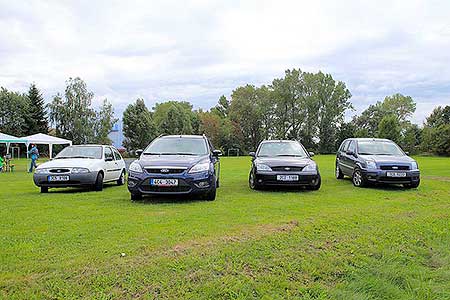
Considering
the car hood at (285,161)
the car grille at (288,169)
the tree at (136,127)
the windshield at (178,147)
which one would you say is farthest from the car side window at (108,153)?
the tree at (136,127)

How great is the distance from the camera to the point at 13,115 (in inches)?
2103

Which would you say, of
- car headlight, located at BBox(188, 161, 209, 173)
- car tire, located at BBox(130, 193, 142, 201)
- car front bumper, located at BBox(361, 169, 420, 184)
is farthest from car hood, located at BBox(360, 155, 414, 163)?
car tire, located at BBox(130, 193, 142, 201)

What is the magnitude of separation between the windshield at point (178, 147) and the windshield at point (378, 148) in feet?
18.8

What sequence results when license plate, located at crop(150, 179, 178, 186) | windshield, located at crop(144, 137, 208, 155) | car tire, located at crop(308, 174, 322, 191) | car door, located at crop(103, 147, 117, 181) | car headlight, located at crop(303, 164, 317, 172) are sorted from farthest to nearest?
car door, located at crop(103, 147, 117, 181), car tire, located at crop(308, 174, 322, 191), car headlight, located at crop(303, 164, 317, 172), windshield, located at crop(144, 137, 208, 155), license plate, located at crop(150, 179, 178, 186)

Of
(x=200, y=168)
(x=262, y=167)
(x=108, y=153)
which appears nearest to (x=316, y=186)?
(x=262, y=167)

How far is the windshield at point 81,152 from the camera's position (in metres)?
12.0

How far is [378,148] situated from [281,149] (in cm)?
336

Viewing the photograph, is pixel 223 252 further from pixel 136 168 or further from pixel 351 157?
pixel 351 157

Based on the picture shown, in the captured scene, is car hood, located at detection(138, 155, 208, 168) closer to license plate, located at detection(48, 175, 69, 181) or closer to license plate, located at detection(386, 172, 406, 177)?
license plate, located at detection(48, 175, 69, 181)

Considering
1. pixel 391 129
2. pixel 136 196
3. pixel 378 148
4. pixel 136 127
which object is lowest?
pixel 136 196

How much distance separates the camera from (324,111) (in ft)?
213

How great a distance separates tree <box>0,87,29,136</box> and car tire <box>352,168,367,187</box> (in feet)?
166

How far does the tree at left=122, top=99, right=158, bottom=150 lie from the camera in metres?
56.1

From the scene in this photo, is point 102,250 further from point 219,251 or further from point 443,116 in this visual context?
point 443,116
